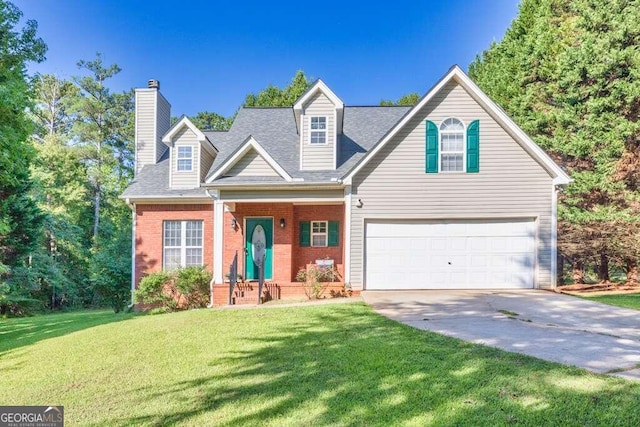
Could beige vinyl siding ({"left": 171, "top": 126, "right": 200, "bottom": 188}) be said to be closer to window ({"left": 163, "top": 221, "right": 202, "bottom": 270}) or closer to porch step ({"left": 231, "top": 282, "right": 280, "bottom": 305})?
window ({"left": 163, "top": 221, "right": 202, "bottom": 270})

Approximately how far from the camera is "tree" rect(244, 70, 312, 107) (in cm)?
2661

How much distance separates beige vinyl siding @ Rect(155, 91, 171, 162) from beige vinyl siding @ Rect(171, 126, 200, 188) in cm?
229

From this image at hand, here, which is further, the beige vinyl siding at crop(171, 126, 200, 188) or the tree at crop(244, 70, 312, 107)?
the tree at crop(244, 70, 312, 107)

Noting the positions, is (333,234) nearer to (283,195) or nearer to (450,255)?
(283,195)

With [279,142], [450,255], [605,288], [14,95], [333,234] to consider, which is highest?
[279,142]

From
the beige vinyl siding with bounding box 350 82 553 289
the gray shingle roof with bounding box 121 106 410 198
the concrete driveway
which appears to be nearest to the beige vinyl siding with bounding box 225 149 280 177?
the gray shingle roof with bounding box 121 106 410 198

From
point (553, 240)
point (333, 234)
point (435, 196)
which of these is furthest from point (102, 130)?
point (553, 240)

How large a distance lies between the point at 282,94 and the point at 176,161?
52.2 feet

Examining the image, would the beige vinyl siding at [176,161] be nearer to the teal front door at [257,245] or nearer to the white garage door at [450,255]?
the teal front door at [257,245]

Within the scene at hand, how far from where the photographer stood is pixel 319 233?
44.2ft

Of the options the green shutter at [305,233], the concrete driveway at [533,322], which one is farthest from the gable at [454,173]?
the concrete driveway at [533,322]

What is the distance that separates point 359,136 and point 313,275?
6106 mm

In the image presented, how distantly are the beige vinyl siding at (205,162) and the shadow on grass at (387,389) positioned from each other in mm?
9170

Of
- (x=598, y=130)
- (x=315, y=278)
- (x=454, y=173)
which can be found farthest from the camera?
(x=598, y=130)
